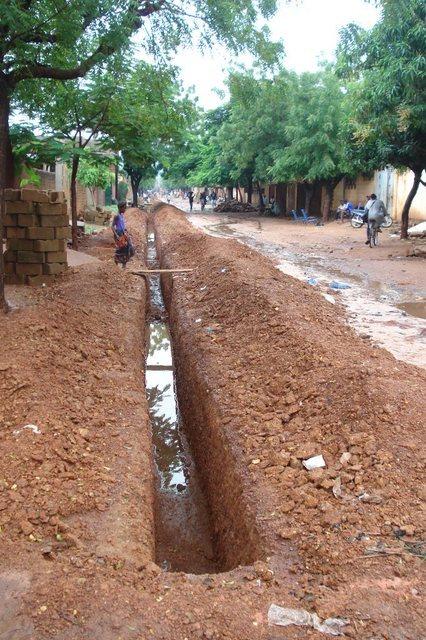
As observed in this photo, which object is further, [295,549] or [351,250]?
[351,250]

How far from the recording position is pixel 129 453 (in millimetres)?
4617

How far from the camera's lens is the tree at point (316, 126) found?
25.2 meters

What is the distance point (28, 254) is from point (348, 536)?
7576 mm

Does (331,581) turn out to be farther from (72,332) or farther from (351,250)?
(351,250)

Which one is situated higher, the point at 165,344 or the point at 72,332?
the point at 72,332

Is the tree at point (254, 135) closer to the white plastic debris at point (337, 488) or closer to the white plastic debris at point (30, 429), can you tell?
the white plastic debris at point (30, 429)

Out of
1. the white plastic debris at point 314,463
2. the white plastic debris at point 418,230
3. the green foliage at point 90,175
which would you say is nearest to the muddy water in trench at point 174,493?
the white plastic debris at point 314,463

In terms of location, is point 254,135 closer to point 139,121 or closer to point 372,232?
point 372,232

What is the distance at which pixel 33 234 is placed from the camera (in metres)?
9.41

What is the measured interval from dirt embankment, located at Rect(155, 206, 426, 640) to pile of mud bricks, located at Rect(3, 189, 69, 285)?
329 cm

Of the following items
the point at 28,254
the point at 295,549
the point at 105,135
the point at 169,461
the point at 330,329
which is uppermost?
the point at 105,135

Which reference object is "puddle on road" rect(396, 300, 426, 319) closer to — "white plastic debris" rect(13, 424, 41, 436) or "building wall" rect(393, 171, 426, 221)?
"white plastic debris" rect(13, 424, 41, 436)

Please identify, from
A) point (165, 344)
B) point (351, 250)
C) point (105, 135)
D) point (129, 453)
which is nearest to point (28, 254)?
point (165, 344)

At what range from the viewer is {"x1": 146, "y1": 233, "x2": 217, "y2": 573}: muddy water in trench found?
450cm
